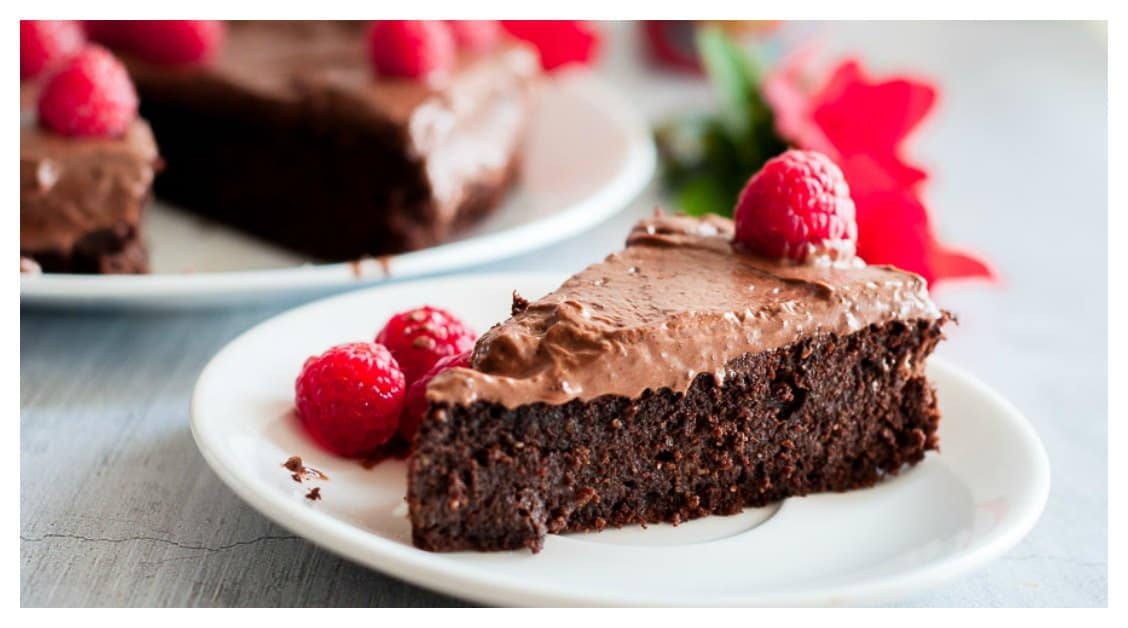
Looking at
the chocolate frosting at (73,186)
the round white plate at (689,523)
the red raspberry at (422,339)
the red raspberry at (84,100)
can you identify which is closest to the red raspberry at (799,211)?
the round white plate at (689,523)

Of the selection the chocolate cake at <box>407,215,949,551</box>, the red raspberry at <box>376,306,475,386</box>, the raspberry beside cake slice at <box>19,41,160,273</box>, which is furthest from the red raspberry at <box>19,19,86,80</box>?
the chocolate cake at <box>407,215,949,551</box>

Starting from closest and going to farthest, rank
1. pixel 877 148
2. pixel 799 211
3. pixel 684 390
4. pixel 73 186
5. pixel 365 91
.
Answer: pixel 684 390
pixel 799 211
pixel 73 186
pixel 877 148
pixel 365 91

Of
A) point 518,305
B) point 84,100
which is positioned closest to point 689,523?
point 518,305

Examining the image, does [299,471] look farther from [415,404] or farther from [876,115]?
[876,115]

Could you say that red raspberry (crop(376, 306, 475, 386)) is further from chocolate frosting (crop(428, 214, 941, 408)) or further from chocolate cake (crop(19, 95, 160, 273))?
chocolate cake (crop(19, 95, 160, 273))

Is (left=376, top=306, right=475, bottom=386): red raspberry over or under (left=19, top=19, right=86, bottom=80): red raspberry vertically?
over
